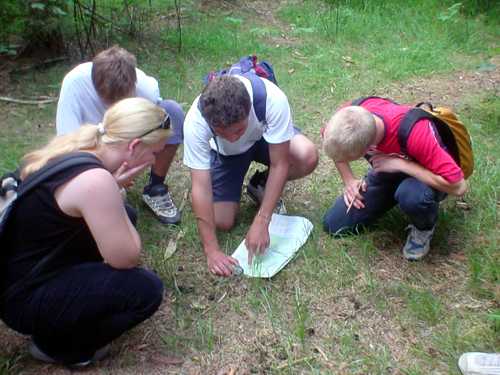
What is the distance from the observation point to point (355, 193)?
3006 mm

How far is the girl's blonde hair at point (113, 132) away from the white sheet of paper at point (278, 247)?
3.13 feet

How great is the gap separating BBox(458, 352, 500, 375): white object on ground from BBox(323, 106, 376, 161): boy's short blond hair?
977 millimetres

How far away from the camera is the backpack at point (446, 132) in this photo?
2680 mm

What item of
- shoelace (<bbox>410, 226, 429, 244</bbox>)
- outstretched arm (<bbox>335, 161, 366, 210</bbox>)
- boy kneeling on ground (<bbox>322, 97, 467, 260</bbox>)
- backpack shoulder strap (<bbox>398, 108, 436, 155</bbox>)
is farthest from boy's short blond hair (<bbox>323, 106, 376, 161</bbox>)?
shoelace (<bbox>410, 226, 429, 244</bbox>)

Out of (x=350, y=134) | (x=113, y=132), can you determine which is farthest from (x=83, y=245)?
(x=350, y=134)

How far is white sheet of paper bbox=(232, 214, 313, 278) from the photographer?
9.30 ft

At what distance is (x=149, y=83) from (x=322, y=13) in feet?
13.0

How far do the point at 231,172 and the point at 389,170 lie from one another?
3.00 ft

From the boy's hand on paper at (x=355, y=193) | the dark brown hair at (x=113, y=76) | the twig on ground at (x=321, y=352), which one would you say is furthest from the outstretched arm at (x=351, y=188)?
the dark brown hair at (x=113, y=76)

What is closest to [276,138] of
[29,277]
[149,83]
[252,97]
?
[252,97]

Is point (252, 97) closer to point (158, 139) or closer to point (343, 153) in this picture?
point (343, 153)

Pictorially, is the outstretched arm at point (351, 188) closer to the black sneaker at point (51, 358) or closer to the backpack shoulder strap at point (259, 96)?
the backpack shoulder strap at point (259, 96)

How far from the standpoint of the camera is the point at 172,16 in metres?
6.59

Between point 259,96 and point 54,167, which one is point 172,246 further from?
point 54,167
